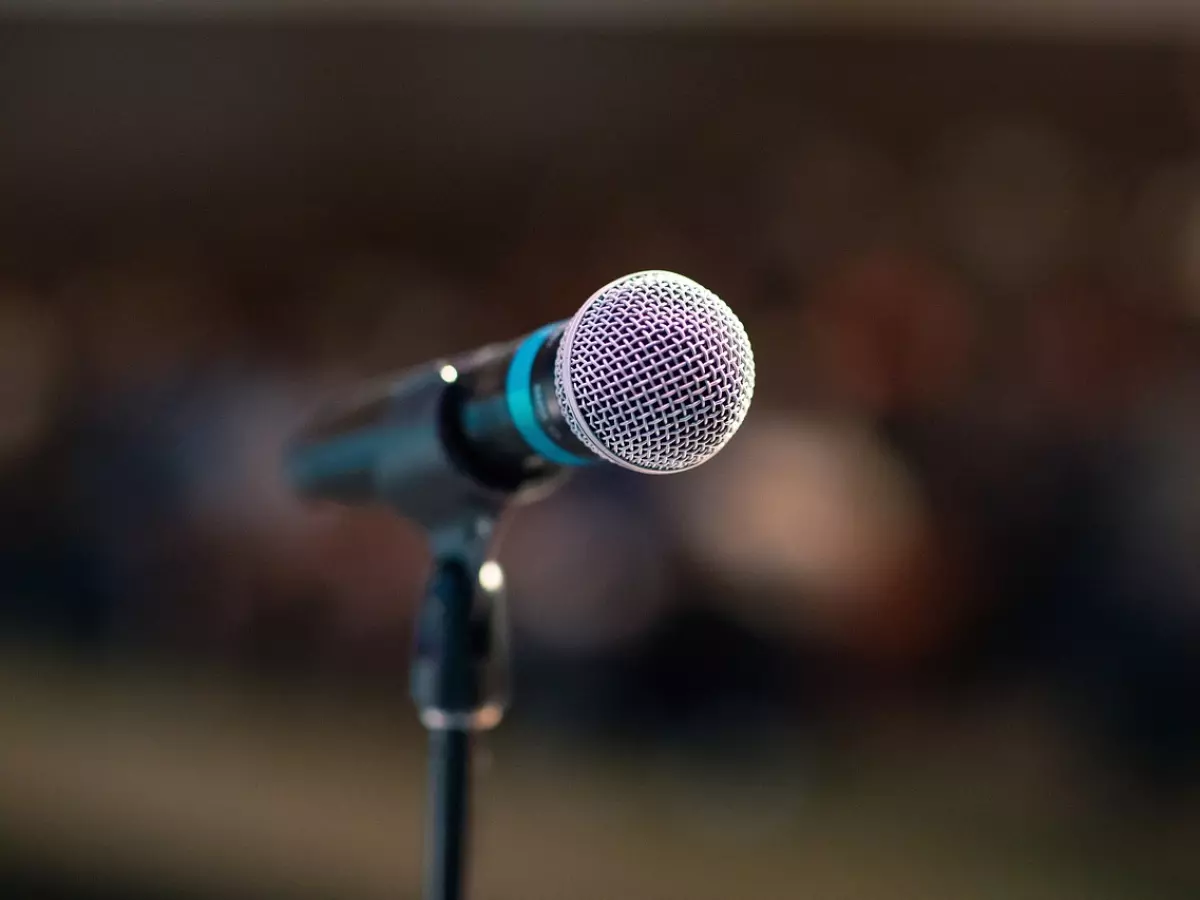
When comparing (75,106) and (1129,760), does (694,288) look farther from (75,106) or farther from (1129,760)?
(75,106)

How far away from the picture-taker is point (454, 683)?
659mm

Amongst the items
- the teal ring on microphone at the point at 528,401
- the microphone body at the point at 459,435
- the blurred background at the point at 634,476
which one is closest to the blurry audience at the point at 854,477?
the blurred background at the point at 634,476

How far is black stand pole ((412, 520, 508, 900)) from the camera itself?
0.66 metres

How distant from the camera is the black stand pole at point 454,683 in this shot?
2.17ft

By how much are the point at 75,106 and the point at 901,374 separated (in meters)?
2.24

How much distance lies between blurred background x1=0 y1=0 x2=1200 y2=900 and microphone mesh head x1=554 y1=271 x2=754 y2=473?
1.80 metres

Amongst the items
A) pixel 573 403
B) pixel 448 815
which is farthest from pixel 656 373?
pixel 448 815

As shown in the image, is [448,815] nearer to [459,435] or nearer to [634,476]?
[459,435]

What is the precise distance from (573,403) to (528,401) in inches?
2.6

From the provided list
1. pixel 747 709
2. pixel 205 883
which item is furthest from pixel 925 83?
pixel 205 883

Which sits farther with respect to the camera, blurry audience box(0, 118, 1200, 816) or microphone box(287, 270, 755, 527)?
blurry audience box(0, 118, 1200, 816)

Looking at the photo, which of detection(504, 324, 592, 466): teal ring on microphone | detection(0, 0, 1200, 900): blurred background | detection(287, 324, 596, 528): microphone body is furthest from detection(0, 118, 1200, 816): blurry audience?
detection(504, 324, 592, 466): teal ring on microphone

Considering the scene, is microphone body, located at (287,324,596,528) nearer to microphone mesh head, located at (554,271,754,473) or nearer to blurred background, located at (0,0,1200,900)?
microphone mesh head, located at (554,271,754,473)

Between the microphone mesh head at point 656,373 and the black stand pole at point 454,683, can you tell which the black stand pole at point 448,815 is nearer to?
the black stand pole at point 454,683
